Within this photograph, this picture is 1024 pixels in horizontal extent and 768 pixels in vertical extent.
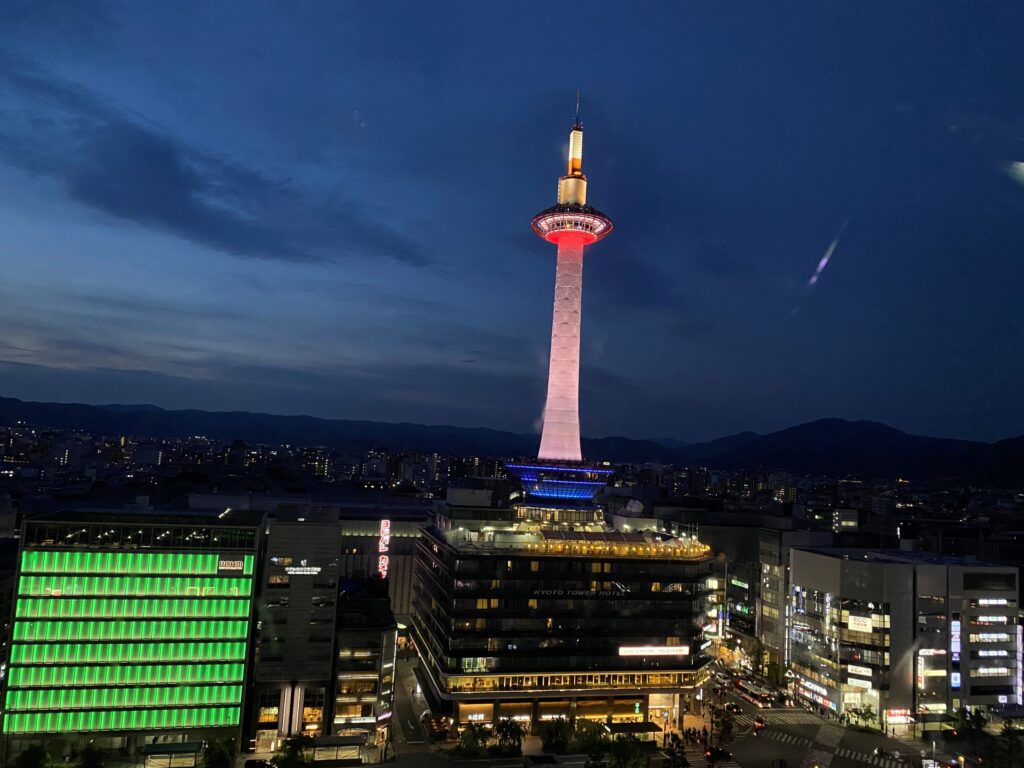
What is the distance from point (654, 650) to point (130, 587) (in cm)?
3818

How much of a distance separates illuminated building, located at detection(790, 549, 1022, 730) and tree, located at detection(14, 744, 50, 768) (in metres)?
56.4

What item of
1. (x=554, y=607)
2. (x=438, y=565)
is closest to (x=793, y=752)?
(x=554, y=607)

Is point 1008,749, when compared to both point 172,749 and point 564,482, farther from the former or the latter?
point 172,749

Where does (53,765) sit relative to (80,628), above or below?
below

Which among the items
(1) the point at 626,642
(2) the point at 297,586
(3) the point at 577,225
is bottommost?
(1) the point at 626,642

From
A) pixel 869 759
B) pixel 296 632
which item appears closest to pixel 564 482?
pixel 296 632

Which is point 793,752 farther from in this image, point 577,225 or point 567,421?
point 577,225

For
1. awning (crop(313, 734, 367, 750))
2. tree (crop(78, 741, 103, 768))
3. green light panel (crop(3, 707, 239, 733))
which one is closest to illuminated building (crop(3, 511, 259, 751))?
green light panel (crop(3, 707, 239, 733))

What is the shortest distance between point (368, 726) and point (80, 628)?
1994 cm

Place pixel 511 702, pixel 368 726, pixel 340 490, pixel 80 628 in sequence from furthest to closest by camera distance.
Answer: pixel 340 490 → pixel 511 702 → pixel 368 726 → pixel 80 628

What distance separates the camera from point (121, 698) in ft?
144

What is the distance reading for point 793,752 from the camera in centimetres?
4812

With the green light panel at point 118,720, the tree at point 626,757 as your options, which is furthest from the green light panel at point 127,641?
the tree at point 626,757

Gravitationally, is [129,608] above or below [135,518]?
below
